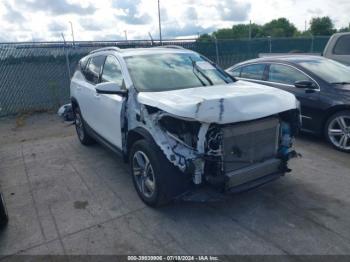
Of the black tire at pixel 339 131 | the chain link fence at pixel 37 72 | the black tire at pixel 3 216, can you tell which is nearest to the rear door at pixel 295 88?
the black tire at pixel 339 131

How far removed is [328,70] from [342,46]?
129 inches

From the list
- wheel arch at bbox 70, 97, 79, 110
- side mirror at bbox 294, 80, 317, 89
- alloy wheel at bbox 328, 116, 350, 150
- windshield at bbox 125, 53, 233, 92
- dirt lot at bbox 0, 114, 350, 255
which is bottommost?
dirt lot at bbox 0, 114, 350, 255

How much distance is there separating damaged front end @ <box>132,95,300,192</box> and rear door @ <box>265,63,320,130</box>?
2.31 m

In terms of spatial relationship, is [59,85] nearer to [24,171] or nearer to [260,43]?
[24,171]

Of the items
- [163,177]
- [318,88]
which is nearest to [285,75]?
[318,88]

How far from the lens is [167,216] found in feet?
11.4

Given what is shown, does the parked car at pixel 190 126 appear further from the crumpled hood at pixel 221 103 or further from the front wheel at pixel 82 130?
the front wheel at pixel 82 130

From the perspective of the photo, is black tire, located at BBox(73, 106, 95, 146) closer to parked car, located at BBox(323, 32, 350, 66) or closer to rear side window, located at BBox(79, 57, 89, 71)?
rear side window, located at BBox(79, 57, 89, 71)

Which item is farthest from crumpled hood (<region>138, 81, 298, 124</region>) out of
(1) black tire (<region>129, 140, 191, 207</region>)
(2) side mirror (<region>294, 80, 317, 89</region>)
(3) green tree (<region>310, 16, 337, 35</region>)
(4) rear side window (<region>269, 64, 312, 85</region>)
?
(3) green tree (<region>310, 16, 337, 35</region>)

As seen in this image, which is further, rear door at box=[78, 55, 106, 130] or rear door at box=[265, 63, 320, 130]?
rear door at box=[265, 63, 320, 130]

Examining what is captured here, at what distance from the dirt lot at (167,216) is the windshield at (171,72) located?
4.84 feet

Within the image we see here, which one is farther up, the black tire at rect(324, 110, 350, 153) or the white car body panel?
the white car body panel

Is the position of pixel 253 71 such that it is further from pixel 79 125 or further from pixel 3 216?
pixel 3 216

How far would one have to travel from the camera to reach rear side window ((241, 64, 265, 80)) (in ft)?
21.6
